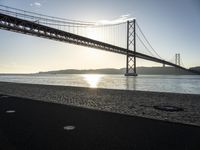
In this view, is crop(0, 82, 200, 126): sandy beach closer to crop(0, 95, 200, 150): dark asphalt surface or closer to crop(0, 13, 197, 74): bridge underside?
crop(0, 95, 200, 150): dark asphalt surface

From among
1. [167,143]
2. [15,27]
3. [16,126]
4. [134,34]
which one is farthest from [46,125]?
[134,34]

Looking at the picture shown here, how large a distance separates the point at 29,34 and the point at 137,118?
3942 cm

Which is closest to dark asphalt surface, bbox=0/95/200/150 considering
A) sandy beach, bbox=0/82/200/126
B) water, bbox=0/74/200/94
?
sandy beach, bbox=0/82/200/126

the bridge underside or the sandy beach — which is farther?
the bridge underside

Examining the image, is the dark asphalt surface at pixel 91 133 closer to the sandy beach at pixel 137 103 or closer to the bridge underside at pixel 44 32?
the sandy beach at pixel 137 103

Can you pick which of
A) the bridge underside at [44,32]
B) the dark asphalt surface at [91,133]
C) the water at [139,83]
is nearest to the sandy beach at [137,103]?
the dark asphalt surface at [91,133]

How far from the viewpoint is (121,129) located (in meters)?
4.37

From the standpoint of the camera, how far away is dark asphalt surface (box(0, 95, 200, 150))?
3404 millimetres

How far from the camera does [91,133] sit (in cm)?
408

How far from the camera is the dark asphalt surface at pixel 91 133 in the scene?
3.40m

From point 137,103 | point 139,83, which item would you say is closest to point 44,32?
point 139,83

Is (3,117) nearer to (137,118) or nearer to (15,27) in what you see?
(137,118)

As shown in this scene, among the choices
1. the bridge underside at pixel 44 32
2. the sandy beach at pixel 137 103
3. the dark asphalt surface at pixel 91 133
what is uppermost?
the bridge underside at pixel 44 32

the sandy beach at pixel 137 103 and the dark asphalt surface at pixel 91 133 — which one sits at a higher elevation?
the dark asphalt surface at pixel 91 133
